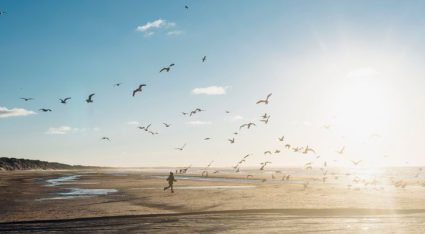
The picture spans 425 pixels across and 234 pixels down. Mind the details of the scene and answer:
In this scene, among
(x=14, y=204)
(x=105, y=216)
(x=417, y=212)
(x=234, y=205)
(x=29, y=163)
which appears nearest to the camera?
(x=105, y=216)

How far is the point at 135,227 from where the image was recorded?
21.0 meters

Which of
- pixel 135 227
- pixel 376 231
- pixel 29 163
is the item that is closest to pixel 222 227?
pixel 135 227

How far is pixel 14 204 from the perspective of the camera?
32875 millimetres

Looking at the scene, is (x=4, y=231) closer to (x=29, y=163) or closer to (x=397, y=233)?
(x=397, y=233)

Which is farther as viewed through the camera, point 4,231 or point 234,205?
point 234,205

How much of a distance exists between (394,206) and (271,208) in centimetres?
858

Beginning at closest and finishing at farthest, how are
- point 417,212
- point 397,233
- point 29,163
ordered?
point 397,233 < point 417,212 < point 29,163

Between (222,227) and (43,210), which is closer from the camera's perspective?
(222,227)

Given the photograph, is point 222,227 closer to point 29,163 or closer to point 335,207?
point 335,207

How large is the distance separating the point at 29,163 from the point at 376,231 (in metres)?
200

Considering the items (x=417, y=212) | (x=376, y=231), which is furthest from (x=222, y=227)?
(x=417, y=212)

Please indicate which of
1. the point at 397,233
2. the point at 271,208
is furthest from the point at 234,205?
the point at 397,233

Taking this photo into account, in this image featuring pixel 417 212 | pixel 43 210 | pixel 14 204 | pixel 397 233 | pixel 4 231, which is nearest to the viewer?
pixel 397 233

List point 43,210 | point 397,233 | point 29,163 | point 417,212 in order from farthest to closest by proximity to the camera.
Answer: point 29,163
point 43,210
point 417,212
point 397,233
